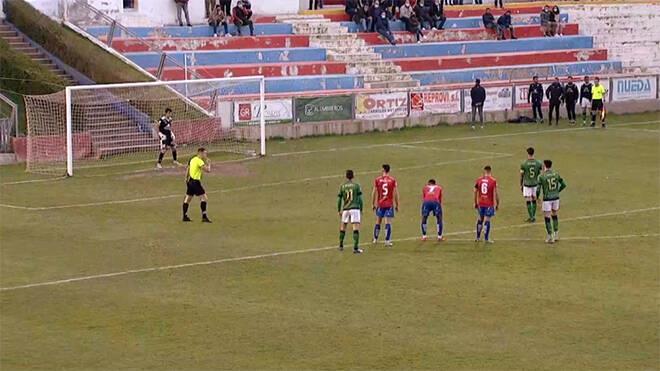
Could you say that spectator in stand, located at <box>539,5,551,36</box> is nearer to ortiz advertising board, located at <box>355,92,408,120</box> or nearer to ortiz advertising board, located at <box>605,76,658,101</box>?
ortiz advertising board, located at <box>605,76,658,101</box>

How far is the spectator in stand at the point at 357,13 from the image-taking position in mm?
56562

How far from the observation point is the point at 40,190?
3447 cm

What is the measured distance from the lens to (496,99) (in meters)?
51.1

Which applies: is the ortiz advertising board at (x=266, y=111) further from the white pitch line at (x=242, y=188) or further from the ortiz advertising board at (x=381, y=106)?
the white pitch line at (x=242, y=188)

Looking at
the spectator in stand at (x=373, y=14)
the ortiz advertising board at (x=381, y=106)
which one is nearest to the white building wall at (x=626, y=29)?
the spectator in stand at (x=373, y=14)

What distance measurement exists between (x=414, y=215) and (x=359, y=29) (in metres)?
26.8

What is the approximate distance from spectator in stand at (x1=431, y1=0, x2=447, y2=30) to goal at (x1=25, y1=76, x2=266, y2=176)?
1479cm

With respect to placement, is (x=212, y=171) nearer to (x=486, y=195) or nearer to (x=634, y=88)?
(x=486, y=195)

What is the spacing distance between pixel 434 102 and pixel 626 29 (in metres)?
15.6

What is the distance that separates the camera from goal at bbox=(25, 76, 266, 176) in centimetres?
3894

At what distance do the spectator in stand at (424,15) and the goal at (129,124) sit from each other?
14.0 meters

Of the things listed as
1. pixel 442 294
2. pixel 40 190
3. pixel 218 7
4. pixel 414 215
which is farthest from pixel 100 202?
pixel 218 7

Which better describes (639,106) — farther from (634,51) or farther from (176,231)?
(176,231)

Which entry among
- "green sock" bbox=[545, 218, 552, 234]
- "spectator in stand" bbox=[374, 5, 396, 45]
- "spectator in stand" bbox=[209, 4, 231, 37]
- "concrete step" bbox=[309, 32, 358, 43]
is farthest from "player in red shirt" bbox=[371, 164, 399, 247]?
"spectator in stand" bbox=[374, 5, 396, 45]
